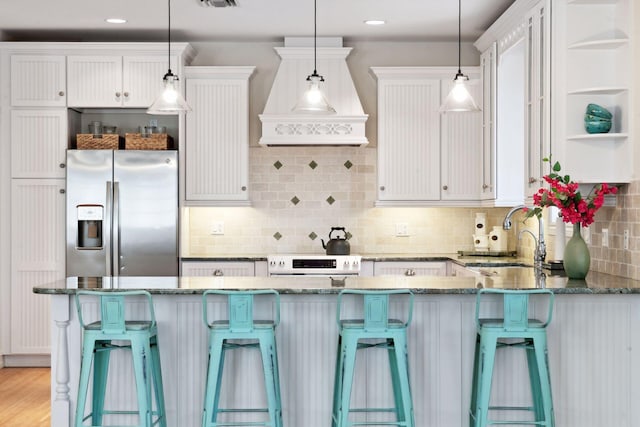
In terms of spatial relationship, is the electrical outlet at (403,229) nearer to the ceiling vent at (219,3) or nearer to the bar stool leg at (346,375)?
the ceiling vent at (219,3)

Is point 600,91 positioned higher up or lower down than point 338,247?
higher up

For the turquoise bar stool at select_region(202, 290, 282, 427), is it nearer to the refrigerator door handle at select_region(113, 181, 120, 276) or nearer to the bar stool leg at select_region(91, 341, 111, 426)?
the bar stool leg at select_region(91, 341, 111, 426)

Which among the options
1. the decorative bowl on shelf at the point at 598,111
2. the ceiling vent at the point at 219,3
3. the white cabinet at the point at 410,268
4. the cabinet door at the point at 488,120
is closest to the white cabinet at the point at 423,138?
the cabinet door at the point at 488,120

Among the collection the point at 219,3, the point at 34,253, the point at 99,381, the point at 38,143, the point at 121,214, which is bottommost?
the point at 99,381

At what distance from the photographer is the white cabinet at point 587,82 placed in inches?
171

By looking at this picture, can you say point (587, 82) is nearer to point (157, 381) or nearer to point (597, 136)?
point (597, 136)

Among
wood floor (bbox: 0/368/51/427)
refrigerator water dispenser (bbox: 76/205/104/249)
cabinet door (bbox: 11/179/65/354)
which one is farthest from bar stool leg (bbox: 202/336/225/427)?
cabinet door (bbox: 11/179/65/354)

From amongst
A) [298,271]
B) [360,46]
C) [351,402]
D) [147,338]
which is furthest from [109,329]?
[360,46]

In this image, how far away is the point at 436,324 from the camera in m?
3.93

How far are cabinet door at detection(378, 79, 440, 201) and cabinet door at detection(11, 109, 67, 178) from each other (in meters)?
2.49

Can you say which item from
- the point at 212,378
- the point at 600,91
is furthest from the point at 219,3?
the point at 212,378

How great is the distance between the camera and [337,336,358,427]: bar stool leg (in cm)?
357

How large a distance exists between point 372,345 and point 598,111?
1806 millimetres

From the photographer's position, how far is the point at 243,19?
597 cm
